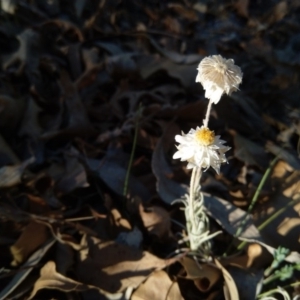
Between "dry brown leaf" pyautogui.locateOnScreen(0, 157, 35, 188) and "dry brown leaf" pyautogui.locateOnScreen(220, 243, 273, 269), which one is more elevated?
"dry brown leaf" pyautogui.locateOnScreen(0, 157, 35, 188)

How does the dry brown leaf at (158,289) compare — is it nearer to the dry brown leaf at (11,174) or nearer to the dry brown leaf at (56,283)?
the dry brown leaf at (56,283)

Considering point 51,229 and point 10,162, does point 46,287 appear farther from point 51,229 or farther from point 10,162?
point 10,162

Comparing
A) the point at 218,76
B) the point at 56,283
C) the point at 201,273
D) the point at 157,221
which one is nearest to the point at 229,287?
the point at 201,273

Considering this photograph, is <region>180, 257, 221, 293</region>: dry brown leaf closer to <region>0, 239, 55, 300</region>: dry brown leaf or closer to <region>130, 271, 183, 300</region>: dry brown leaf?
<region>130, 271, 183, 300</region>: dry brown leaf

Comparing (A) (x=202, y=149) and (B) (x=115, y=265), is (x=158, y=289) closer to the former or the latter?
(B) (x=115, y=265)

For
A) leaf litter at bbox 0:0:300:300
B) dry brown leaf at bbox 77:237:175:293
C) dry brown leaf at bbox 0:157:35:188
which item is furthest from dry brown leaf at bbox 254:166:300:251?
dry brown leaf at bbox 0:157:35:188

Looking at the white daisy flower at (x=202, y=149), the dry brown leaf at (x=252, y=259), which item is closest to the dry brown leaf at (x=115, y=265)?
the dry brown leaf at (x=252, y=259)

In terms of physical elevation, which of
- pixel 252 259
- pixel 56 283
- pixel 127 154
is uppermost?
pixel 127 154
